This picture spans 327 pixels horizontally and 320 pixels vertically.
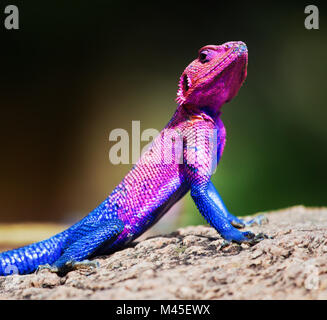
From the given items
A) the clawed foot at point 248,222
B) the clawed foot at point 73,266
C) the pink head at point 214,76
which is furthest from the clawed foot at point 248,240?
the pink head at point 214,76

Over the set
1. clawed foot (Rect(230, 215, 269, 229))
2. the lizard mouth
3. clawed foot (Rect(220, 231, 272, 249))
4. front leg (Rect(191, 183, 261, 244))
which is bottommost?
clawed foot (Rect(230, 215, 269, 229))

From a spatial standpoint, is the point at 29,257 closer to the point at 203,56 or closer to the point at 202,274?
the point at 202,274

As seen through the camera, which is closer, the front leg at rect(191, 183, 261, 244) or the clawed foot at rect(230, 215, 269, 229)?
the front leg at rect(191, 183, 261, 244)

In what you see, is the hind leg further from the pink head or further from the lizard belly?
the pink head

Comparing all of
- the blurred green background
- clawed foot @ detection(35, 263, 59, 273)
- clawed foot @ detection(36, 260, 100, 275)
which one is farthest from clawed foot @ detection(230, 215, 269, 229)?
the blurred green background

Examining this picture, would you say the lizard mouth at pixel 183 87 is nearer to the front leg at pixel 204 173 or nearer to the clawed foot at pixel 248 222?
the front leg at pixel 204 173

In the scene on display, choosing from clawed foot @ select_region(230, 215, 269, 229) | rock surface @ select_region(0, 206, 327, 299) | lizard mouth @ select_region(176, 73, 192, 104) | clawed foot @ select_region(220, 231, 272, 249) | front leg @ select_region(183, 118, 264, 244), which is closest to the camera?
rock surface @ select_region(0, 206, 327, 299)

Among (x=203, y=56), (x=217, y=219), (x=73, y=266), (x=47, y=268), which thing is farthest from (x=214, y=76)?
(x=47, y=268)

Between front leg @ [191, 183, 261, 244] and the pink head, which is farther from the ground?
the pink head
